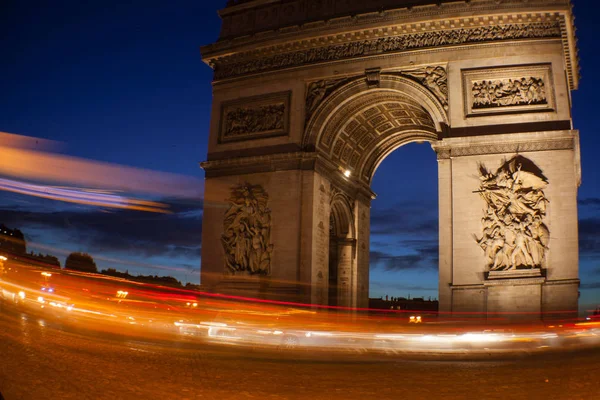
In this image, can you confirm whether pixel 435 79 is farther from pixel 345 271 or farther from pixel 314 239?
pixel 345 271

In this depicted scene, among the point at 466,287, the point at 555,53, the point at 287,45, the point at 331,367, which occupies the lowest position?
A: the point at 331,367

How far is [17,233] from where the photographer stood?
32.3 m

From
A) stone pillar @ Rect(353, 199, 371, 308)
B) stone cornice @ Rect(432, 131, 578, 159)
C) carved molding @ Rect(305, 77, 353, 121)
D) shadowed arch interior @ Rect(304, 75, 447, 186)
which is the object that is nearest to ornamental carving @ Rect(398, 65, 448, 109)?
shadowed arch interior @ Rect(304, 75, 447, 186)

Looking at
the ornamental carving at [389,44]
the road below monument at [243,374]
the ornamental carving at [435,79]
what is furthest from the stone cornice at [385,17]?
the road below monument at [243,374]

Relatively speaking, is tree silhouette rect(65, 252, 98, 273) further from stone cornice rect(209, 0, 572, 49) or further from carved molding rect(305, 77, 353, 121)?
carved molding rect(305, 77, 353, 121)

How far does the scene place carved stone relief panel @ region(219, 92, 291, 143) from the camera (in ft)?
76.2

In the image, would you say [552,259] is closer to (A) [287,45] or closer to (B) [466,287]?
(B) [466,287]

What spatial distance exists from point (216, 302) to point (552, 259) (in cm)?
1170

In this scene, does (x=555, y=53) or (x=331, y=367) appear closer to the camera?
(x=331, y=367)

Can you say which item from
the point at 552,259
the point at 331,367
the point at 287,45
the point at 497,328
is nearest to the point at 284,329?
the point at 331,367

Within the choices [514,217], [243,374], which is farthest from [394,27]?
[243,374]

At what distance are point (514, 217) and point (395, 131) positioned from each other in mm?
9677

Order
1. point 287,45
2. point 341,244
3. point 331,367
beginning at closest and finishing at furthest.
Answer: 1. point 331,367
2. point 287,45
3. point 341,244

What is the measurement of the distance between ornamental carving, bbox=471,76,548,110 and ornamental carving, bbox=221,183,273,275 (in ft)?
28.4
